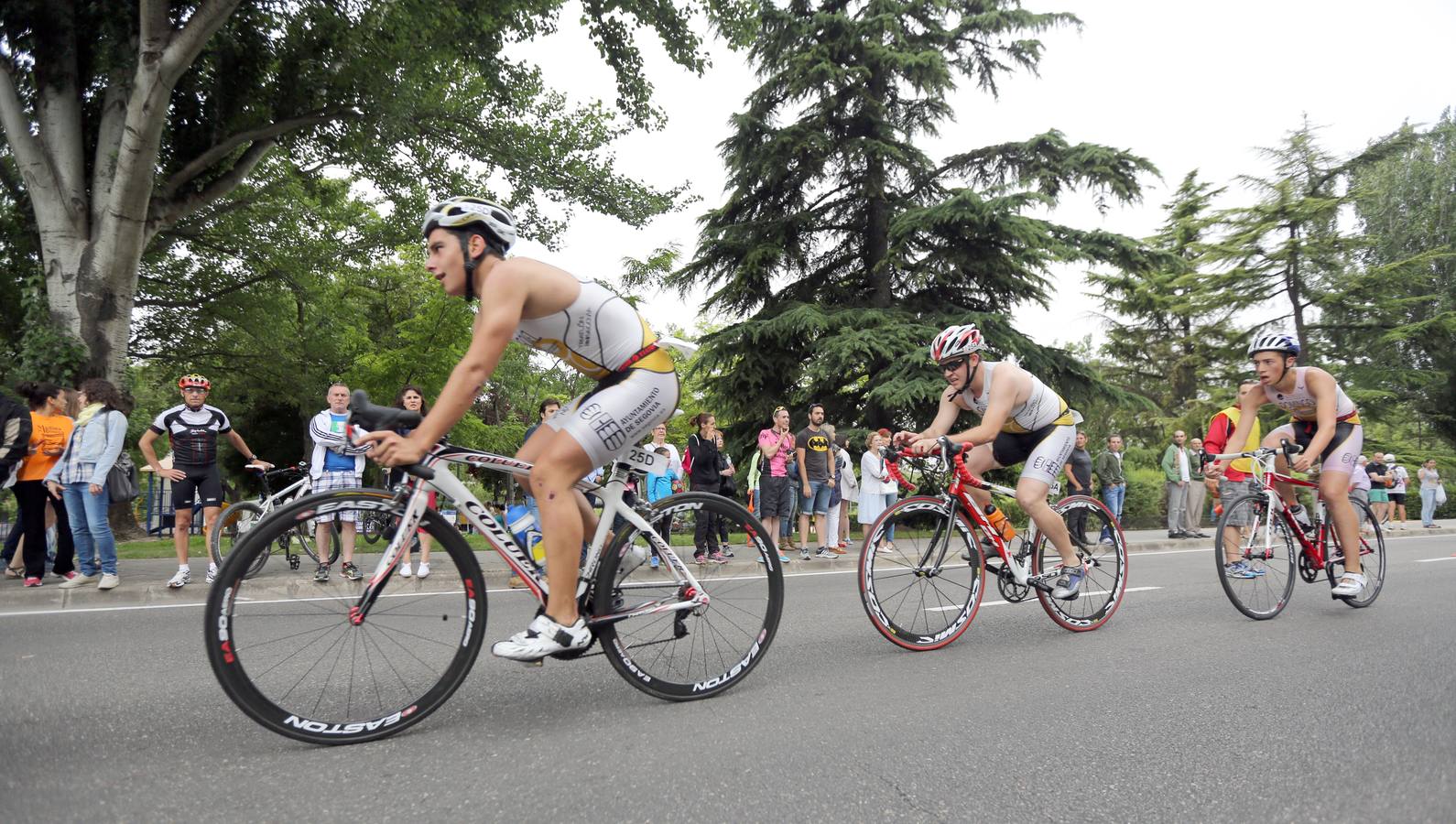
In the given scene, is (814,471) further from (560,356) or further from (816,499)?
(560,356)

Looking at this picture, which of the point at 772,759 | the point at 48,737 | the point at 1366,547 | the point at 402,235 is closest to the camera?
the point at 772,759

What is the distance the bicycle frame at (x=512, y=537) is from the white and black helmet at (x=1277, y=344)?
4.68 metres

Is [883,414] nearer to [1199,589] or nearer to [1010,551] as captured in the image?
[1199,589]

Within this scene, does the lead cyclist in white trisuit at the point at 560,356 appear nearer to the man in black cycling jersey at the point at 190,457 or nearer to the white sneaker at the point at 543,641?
the white sneaker at the point at 543,641

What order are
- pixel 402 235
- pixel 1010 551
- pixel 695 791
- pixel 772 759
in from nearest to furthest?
pixel 695 791, pixel 772 759, pixel 1010 551, pixel 402 235

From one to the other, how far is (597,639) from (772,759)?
997 millimetres

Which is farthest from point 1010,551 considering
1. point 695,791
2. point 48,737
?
point 48,737

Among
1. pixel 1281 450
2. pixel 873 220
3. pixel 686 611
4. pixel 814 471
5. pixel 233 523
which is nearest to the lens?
pixel 686 611

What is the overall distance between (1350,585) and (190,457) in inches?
391

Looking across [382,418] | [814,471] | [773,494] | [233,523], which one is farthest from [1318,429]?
[233,523]

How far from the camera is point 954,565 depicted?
5.32 metres

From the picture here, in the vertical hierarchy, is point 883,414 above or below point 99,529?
above

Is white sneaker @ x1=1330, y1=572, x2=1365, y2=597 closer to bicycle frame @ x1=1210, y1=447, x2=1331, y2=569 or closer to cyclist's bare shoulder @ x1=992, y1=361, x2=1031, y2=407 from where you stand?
bicycle frame @ x1=1210, y1=447, x2=1331, y2=569

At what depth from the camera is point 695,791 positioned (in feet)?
8.97
